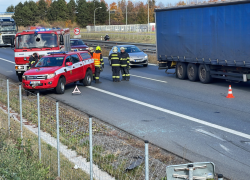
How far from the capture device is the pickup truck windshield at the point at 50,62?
17.2m

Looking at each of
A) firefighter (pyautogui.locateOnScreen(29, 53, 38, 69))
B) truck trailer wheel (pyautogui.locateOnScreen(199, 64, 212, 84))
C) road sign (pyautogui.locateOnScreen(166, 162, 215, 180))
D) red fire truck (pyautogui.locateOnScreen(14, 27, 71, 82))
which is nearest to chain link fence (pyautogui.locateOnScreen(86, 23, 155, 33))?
red fire truck (pyautogui.locateOnScreen(14, 27, 71, 82))

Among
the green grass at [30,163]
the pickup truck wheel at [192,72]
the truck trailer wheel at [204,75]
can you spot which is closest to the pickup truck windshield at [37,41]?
the pickup truck wheel at [192,72]

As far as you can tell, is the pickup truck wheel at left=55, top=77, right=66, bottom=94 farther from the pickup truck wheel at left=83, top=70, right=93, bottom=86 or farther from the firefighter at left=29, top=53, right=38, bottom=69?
the firefighter at left=29, top=53, right=38, bottom=69

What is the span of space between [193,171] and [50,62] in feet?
45.9

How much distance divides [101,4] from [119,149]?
4730 inches

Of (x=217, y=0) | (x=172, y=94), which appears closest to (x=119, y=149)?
(x=172, y=94)

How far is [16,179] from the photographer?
19.9 feet

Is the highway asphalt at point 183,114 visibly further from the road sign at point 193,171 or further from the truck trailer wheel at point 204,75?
the road sign at point 193,171

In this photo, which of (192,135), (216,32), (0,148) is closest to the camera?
(0,148)

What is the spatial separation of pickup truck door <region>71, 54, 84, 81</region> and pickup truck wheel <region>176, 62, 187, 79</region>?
524 centimetres

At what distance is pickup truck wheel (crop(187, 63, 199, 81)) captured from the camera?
19.1 metres

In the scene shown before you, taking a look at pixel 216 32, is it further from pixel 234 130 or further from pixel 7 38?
pixel 7 38

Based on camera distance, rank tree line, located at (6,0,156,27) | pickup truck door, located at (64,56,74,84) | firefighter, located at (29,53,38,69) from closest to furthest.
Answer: pickup truck door, located at (64,56,74,84) → firefighter, located at (29,53,38,69) → tree line, located at (6,0,156,27)

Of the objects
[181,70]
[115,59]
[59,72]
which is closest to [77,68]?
[59,72]
